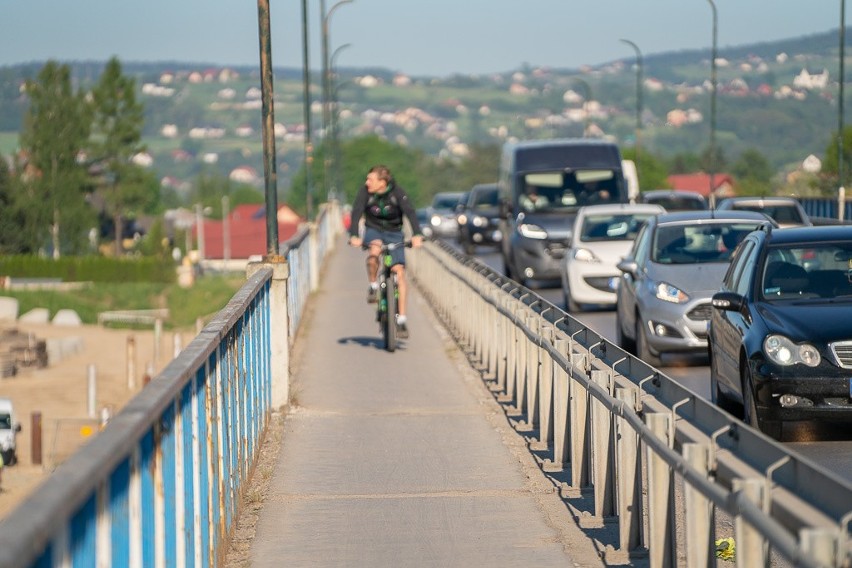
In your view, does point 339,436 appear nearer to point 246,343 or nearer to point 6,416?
point 246,343

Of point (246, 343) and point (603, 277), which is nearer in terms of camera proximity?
point (246, 343)

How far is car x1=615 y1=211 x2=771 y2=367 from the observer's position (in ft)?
50.4

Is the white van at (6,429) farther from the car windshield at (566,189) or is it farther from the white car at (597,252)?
the white car at (597,252)

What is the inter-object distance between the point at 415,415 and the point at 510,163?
17985mm

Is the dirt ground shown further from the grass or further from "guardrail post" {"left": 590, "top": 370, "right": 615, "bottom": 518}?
"guardrail post" {"left": 590, "top": 370, "right": 615, "bottom": 518}

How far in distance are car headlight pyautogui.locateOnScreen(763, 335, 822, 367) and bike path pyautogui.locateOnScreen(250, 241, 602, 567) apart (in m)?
1.66

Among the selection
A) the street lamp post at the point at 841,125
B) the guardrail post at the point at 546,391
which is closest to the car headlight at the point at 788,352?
the guardrail post at the point at 546,391

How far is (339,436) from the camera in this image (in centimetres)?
1162

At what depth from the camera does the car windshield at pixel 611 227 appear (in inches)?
933

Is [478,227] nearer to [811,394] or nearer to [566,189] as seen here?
[566,189]

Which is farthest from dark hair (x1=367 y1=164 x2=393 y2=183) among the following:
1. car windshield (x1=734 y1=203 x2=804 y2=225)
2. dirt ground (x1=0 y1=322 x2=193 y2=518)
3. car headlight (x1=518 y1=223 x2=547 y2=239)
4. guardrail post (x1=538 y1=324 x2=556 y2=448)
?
dirt ground (x1=0 y1=322 x2=193 y2=518)

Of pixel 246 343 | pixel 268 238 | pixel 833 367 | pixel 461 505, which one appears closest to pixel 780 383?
pixel 833 367

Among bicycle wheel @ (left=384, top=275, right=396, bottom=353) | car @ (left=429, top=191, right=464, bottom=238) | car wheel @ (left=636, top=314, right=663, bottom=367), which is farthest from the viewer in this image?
car @ (left=429, top=191, right=464, bottom=238)

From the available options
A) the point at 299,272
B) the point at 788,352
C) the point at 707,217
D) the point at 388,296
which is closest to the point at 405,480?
the point at 788,352
